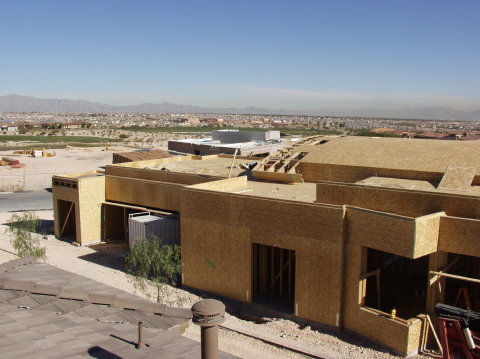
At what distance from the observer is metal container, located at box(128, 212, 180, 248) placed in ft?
73.8

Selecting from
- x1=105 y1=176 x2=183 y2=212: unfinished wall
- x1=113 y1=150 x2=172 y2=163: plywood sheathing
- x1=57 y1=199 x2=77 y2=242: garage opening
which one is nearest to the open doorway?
x1=105 y1=176 x2=183 y2=212: unfinished wall

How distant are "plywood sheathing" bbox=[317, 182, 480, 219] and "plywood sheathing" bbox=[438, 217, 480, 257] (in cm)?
110

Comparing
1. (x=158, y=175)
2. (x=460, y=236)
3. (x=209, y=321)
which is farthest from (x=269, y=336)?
(x=158, y=175)

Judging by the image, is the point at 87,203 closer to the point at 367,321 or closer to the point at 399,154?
the point at 399,154

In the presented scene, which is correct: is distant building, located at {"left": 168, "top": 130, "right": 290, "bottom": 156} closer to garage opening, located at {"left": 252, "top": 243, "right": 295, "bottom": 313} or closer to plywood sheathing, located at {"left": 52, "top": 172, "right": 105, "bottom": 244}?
plywood sheathing, located at {"left": 52, "top": 172, "right": 105, "bottom": 244}

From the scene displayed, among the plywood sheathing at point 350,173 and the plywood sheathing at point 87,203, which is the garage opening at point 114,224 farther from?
the plywood sheathing at point 350,173

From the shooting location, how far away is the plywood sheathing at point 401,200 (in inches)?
599

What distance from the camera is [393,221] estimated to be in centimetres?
1409

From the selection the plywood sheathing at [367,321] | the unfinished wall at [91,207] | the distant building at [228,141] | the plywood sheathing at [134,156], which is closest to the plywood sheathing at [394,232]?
the plywood sheathing at [367,321]

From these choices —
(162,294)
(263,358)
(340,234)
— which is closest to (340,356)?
(263,358)

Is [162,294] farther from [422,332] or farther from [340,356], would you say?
[422,332]

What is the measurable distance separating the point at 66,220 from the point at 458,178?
2129cm

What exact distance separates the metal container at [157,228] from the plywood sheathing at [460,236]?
505 inches

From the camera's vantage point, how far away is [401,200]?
1641cm
